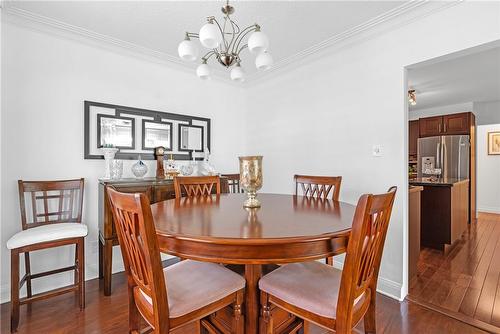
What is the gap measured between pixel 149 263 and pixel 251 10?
2090 mm

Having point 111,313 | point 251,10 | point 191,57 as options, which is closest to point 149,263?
point 191,57

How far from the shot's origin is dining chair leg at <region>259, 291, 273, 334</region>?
1202 millimetres

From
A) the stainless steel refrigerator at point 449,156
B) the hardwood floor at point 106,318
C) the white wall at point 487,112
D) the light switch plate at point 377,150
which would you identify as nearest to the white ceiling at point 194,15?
the light switch plate at point 377,150

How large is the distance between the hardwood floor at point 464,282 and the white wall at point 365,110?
300 mm

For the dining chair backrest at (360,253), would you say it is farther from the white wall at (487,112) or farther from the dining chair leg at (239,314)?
the white wall at (487,112)

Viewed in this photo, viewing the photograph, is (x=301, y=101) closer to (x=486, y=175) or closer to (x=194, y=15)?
(x=194, y=15)

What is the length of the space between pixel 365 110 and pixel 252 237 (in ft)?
6.70

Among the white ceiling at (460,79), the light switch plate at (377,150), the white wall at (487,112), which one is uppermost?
the white ceiling at (460,79)

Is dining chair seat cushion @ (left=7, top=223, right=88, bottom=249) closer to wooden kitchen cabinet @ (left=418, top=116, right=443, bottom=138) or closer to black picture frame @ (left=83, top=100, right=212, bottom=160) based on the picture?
black picture frame @ (left=83, top=100, right=212, bottom=160)

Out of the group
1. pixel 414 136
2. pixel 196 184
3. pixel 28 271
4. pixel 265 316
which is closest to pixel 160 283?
pixel 265 316

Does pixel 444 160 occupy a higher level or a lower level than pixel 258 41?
lower

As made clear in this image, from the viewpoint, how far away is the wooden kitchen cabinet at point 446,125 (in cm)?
475

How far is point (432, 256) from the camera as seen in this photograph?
305 centimetres

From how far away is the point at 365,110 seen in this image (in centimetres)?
240
